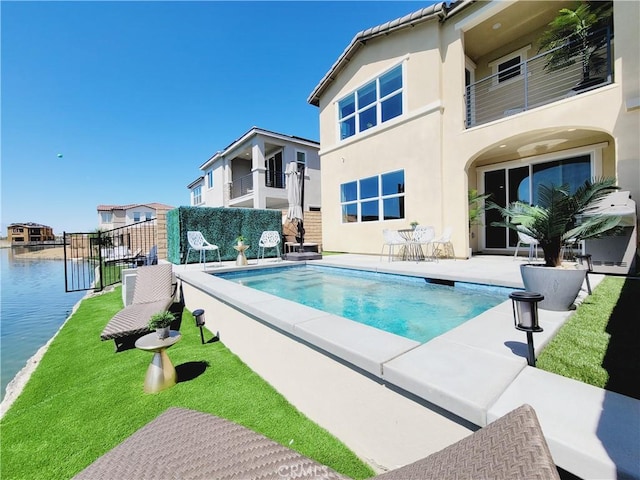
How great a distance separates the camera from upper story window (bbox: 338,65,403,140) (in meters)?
10.0

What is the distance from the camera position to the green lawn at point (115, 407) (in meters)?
2.01

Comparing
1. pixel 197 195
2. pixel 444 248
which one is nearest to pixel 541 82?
pixel 444 248

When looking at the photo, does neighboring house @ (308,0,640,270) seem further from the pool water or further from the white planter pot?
the white planter pot

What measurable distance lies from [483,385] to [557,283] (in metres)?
2.35

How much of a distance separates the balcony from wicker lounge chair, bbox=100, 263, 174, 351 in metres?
9.45

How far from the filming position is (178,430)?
1.48 metres

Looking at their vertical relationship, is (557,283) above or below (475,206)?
below

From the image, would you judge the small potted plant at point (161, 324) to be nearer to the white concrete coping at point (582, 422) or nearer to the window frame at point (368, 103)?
the white concrete coping at point (582, 422)

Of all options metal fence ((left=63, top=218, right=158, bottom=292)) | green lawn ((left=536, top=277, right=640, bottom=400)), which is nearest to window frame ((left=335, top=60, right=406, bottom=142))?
green lawn ((left=536, top=277, right=640, bottom=400))

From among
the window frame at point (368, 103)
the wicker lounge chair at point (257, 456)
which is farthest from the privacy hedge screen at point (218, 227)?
the wicker lounge chair at point (257, 456)

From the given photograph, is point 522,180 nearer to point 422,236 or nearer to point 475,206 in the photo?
point 475,206

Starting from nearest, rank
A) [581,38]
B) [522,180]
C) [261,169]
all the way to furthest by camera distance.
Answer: [581,38] → [522,180] → [261,169]

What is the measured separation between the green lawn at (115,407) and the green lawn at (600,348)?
5.33 ft

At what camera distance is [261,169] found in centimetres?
1652
